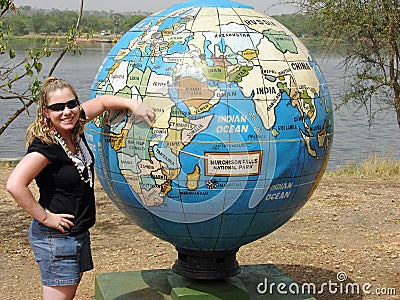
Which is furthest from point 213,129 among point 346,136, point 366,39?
point 346,136

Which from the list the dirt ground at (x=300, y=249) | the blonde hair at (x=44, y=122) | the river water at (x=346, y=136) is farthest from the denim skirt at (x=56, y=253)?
the river water at (x=346, y=136)

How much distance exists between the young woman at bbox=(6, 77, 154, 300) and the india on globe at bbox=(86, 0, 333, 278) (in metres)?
0.21

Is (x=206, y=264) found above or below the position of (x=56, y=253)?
below

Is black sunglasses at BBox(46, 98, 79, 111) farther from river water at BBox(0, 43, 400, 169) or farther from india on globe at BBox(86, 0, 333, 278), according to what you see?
river water at BBox(0, 43, 400, 169)

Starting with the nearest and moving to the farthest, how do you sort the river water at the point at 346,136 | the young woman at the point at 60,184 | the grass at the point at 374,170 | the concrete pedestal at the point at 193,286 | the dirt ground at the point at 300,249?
the young woman at the point at 60,184, the concrete pedestal at the point at 193,286, the dirt ground at the point at 300,249, the grass at the point at 374,170, the river water at the point at 346,136

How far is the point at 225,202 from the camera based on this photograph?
4391 millimetres

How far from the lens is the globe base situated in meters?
4.90

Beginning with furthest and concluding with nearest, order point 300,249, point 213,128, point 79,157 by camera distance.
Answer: point 300,249 → point 79,157 → point 213,128

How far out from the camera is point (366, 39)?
12570 millimetres

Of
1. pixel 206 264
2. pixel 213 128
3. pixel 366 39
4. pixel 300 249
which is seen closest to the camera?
pixel 213 128

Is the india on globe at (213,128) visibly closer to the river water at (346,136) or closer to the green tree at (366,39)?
the green tree at (366,39)

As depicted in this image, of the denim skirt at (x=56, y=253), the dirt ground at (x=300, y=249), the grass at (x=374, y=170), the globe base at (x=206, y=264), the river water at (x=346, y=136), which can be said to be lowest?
the river water at (x=346, y=136)

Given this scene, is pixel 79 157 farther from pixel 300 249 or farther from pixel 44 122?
pixel 300 249

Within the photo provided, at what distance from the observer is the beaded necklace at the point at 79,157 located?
4.29m
